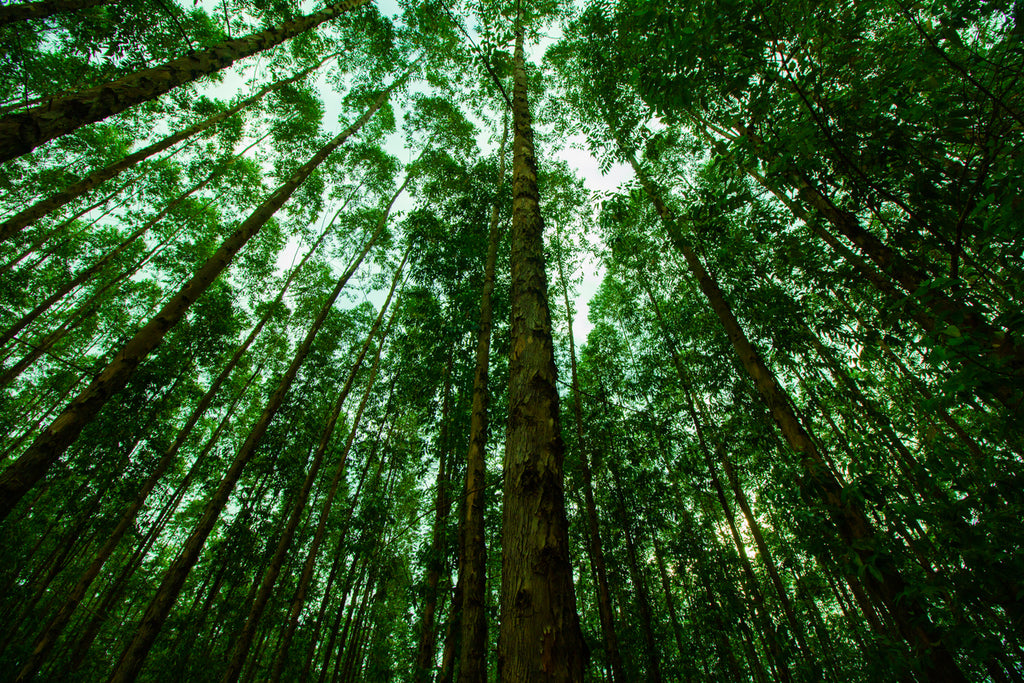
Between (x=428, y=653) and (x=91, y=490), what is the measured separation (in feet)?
33.4

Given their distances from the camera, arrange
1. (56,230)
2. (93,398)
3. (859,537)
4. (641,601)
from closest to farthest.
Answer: (859,537), (93,398), (641,601), (56,230)

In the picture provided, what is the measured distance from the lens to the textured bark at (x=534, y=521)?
43.0 inches

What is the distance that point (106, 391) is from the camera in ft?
10.6

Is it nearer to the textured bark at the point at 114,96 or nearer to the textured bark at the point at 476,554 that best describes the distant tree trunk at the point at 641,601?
the textured bark at the point at 476,554

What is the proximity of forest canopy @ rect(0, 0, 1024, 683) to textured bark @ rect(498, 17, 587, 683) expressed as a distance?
12 millimetres

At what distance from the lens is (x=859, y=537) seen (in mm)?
Answer: 2781

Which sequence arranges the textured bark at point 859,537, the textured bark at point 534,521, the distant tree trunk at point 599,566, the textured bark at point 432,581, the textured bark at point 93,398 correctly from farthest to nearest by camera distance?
the distant tree trunk at point 599,566, the textured bark at point 432,581, the textured bark at point 93,398, the textured bark at point 859,537, the textured bark at point 534,521

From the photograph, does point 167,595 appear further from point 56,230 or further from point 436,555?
point 56,230

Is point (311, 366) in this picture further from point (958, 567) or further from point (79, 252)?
point (958, 567)

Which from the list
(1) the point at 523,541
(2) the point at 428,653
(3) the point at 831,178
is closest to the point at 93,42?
(1) the point at 523,541

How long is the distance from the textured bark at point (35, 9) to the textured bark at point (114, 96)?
56cm

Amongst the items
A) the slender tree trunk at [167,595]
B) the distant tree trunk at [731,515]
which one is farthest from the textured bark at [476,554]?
the distant tree trunk at [731,515]

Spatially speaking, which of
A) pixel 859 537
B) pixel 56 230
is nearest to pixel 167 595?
pixel 859 537

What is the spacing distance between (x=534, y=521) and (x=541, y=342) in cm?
86
